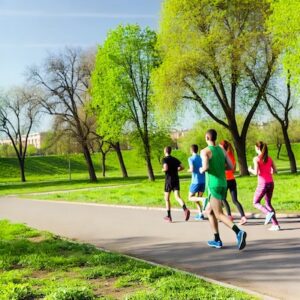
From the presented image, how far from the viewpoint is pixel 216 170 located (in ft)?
26.4

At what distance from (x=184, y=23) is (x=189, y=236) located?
77.4ft

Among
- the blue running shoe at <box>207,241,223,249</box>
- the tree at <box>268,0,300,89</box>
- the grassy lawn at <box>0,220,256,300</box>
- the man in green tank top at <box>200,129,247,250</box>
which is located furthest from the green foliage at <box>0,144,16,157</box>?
the man in green tank top at <box>200,129,247,250</box>

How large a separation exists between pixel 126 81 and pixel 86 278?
31.6 m

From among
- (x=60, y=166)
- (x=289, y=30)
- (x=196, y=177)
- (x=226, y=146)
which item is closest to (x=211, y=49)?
(x=289, y=30)

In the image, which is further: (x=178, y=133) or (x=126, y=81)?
(x=178, y=133)

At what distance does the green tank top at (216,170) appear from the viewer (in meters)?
8.04

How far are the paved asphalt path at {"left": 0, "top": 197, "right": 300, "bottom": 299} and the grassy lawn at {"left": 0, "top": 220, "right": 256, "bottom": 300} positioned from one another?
622mm

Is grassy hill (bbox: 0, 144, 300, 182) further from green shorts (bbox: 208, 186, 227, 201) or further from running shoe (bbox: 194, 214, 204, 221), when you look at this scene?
green shorts (bbox: 208, 186, 227, 201)

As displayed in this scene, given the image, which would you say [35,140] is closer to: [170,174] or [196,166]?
[170,174]

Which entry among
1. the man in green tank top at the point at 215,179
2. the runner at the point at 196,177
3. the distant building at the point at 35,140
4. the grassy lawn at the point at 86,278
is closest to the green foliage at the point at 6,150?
the distant building at the point at 35,140

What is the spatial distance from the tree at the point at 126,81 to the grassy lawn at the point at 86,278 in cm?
2884

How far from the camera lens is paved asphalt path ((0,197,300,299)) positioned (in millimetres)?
6293

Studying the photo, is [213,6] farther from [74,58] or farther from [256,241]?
[256,241]

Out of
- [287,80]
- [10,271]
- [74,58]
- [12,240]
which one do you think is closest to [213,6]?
[287,80]
